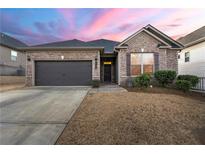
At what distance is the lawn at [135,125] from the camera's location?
4156 millimetres

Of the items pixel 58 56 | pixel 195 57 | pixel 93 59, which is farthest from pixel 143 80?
pixel 58 56

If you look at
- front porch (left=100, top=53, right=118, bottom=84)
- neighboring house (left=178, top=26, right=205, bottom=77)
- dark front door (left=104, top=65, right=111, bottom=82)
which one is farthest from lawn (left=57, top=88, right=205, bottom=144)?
dark front door (left=104, top=65, right=111, bottom=82)

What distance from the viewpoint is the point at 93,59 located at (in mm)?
14844

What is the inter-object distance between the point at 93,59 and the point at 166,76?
6328 millimetres

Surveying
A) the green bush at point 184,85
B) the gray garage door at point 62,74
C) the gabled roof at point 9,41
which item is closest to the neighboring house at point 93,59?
the gray garage door at point 62,74

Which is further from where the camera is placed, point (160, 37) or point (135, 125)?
point (160, 37)

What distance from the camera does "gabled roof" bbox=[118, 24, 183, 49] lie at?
14.3 metres

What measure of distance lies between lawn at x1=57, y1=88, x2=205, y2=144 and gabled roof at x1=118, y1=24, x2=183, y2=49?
864cm

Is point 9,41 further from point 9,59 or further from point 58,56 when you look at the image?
point 58,56

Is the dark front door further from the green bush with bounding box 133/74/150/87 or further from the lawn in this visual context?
the lawn
